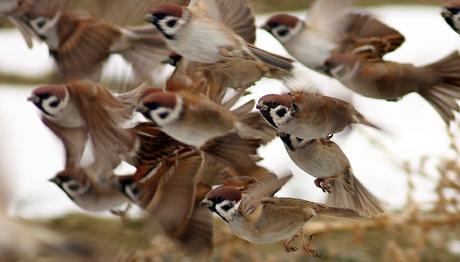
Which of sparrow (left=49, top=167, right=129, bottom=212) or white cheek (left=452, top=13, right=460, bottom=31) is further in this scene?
sparrow (left=49, top=167, right=129, bottom=212)

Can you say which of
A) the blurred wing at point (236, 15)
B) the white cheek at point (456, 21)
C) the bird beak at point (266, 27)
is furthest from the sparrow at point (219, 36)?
the bird beak at point (266, 27)

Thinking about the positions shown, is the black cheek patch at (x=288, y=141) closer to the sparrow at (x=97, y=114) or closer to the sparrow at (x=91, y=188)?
the sparrow at (x=97, y=114)

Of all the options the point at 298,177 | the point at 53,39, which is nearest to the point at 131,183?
the point at 53,39

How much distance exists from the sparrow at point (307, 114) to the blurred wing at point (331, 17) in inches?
11.9

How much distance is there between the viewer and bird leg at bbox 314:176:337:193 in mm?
1578

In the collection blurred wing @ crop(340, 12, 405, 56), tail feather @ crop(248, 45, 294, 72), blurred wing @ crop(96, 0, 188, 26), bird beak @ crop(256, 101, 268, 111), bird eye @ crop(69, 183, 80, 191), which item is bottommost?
bird eye @ crop(69, 183, 80, 191)

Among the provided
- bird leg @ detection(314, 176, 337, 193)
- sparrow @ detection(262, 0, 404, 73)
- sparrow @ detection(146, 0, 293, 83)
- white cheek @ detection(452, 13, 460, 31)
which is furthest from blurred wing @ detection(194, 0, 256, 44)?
white cheek @ detection(452, 13, 460, 31)

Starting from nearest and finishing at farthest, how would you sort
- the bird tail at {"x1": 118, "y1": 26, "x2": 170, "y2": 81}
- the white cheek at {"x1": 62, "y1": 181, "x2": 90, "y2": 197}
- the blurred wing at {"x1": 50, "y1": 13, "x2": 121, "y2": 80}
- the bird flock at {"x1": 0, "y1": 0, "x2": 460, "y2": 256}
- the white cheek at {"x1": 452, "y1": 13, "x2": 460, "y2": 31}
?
the white cheek at {"x1": 452, "y1": 13, "x2": 460, "y2": 31} → the bird flock at {"x1": 0, "y1": 0, "x2": 460, "y2": 256} → the blurred wing at {"x1": 50, "y1": 13, "x2": 121, "y2": 80} → the bird tail at {"x1": 118, "y1": 26, "x2": 170, "y2": 81} → the white cheek at {"x1": 62, "y1": 181, "x2": 90, "y2": 197}

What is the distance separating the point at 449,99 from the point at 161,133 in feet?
1.18

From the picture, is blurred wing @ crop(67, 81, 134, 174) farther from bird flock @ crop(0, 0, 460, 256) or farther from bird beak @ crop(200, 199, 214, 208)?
bird beak @ crop(200, 199, 214, 208)

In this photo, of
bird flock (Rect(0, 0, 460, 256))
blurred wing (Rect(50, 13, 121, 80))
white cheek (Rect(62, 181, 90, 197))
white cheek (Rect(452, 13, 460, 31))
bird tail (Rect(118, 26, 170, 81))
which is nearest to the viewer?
white cheek (Rect(452, 13, 460, 31))

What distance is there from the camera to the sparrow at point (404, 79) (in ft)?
4.88

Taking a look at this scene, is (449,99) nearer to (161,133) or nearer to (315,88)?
(315,88)

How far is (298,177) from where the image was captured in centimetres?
350
